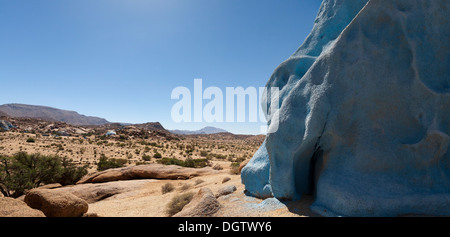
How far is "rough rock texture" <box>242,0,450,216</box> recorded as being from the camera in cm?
396

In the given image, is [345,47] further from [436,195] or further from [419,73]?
[436,195]

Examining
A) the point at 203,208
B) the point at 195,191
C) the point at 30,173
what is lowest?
the point at 195,191

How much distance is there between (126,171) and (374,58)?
15.1 m

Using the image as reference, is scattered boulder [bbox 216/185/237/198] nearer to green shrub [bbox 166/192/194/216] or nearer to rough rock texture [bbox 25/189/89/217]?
green shrub [bbox 166/192/194/216]

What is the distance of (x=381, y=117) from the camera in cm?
434

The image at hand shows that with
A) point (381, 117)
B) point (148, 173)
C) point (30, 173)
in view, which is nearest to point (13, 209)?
point (30, 173)

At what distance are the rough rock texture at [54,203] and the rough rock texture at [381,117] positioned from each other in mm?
6158

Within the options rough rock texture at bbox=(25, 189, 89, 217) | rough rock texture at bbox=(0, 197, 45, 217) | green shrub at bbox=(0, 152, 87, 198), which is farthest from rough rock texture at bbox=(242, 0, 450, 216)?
green shrub at bbox=(0, 152, 87, 198)

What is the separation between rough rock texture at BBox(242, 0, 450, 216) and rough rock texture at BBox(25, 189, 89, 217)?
6.16 meters

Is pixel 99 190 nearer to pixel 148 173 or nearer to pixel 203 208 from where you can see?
pixel 148 173

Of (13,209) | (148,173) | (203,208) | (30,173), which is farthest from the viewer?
(148,173)

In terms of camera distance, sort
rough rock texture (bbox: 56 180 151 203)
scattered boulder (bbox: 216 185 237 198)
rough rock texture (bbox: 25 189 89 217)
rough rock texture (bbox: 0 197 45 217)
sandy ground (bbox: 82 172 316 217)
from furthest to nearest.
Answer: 1. rough rock texture (bbox: 56 180 151 203)
2. scattered boulder (bbox: 216 185 237 198)
3. rough rock texture (bbox: 25 189 89 217)
4. sandy ground (bbox: 82 172 316 217)
5. rough rock texture (bbox: 0 197 45 217)

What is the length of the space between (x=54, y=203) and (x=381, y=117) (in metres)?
8.68

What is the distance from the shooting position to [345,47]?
14.8 ft
